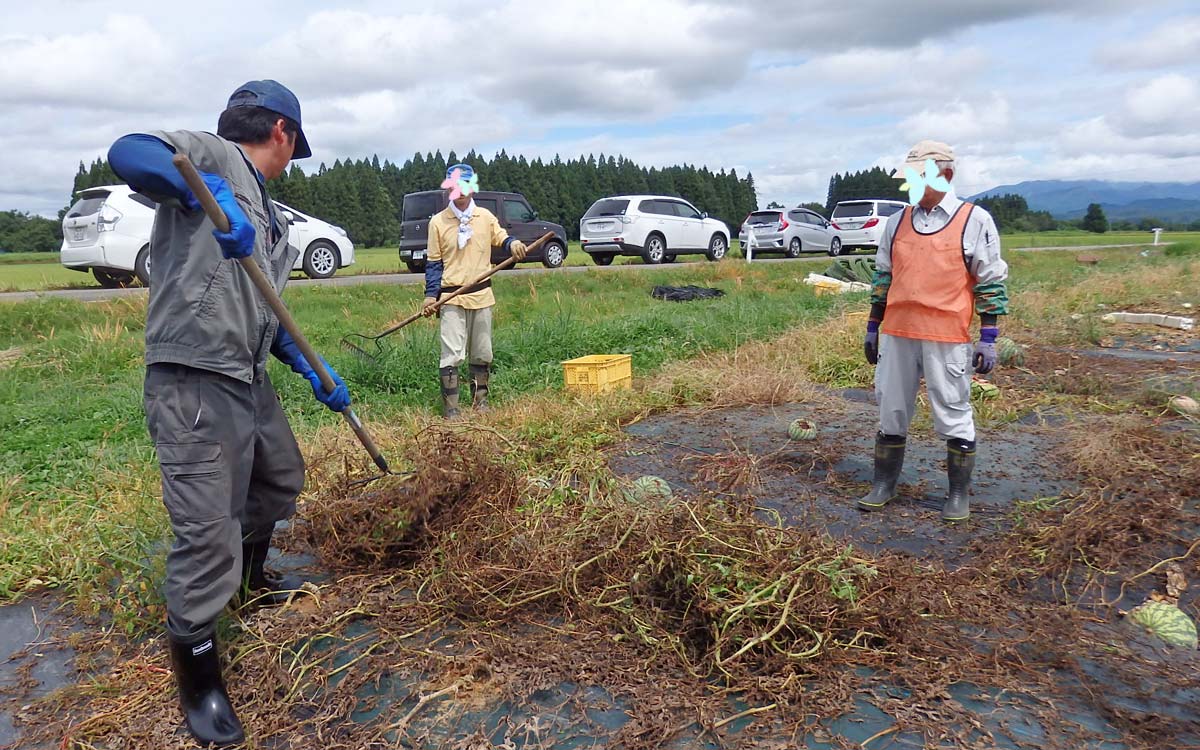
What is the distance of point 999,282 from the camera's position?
3879 millimetres

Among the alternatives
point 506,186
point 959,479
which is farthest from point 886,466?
point 506,186

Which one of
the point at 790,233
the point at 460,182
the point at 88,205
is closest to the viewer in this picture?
the point at 460,182

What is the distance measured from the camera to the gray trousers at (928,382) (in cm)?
389

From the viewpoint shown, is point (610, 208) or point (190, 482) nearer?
point (190, 482)

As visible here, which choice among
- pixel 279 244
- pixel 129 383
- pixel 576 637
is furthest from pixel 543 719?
pixel 129 383

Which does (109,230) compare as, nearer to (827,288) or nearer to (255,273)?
(827,288)

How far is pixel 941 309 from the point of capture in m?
3.82

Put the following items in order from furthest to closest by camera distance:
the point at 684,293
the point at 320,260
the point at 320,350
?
the point at 320,260, the point at 684,293, the point at 320,350

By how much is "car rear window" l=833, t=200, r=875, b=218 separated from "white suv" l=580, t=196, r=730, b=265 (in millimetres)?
4716

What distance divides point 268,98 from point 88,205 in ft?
36.6

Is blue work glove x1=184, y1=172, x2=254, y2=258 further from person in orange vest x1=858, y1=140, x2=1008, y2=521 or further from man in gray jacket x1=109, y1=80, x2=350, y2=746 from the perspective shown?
person in orange vest x1=858, y1=140, x2=1008, y2=521

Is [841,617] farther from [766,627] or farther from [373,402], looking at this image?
[373,402]

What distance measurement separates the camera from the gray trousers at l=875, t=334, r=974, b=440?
153 inches

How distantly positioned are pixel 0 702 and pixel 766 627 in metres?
2.49
